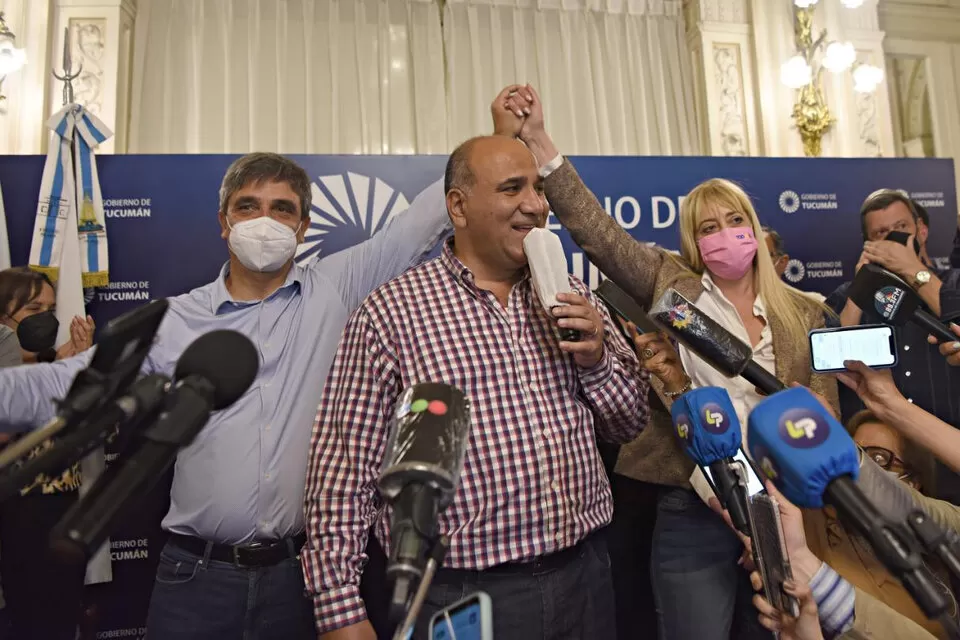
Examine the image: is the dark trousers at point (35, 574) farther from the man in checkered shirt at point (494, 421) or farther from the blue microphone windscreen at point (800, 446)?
the blue microphone windscreen at point (800, 446)

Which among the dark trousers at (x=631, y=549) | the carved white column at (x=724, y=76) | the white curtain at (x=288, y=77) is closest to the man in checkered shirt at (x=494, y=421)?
the dark trousers at (x=631, y=549)

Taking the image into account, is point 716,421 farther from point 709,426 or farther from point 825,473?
point 825,473

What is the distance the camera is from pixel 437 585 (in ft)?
4.66

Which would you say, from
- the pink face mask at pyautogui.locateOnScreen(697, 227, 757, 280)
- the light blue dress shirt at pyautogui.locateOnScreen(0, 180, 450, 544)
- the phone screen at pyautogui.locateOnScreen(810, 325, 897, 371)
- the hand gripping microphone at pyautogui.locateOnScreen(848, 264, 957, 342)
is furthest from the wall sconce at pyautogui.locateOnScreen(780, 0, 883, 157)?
the light blue dress shirt at pyautogui.locateOnScreen(0, 180, 450, 544)

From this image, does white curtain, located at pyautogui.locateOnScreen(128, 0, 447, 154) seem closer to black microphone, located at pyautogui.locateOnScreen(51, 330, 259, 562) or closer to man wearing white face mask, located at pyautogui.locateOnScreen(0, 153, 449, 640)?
man wearing white face mask, located at pyautogui.locateOnScreen(0, 153, 449, 640)

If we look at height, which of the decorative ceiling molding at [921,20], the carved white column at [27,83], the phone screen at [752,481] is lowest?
the phone screen at [752,481]

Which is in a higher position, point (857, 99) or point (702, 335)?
point (857, 99)

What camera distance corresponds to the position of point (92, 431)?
695 millimetres

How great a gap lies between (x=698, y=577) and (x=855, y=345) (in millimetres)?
758

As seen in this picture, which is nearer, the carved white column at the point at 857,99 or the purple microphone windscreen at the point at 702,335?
the purple microphone windscreen at the point at 702,335

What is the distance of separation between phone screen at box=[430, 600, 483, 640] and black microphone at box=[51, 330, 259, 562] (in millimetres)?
355

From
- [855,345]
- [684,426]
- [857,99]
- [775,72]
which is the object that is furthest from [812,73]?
[684,426]

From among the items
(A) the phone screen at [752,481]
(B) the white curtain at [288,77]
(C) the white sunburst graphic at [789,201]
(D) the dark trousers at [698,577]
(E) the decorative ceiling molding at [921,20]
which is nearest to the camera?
(A) the phone screen at [752,481]

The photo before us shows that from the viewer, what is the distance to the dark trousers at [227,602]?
5.42 ft
